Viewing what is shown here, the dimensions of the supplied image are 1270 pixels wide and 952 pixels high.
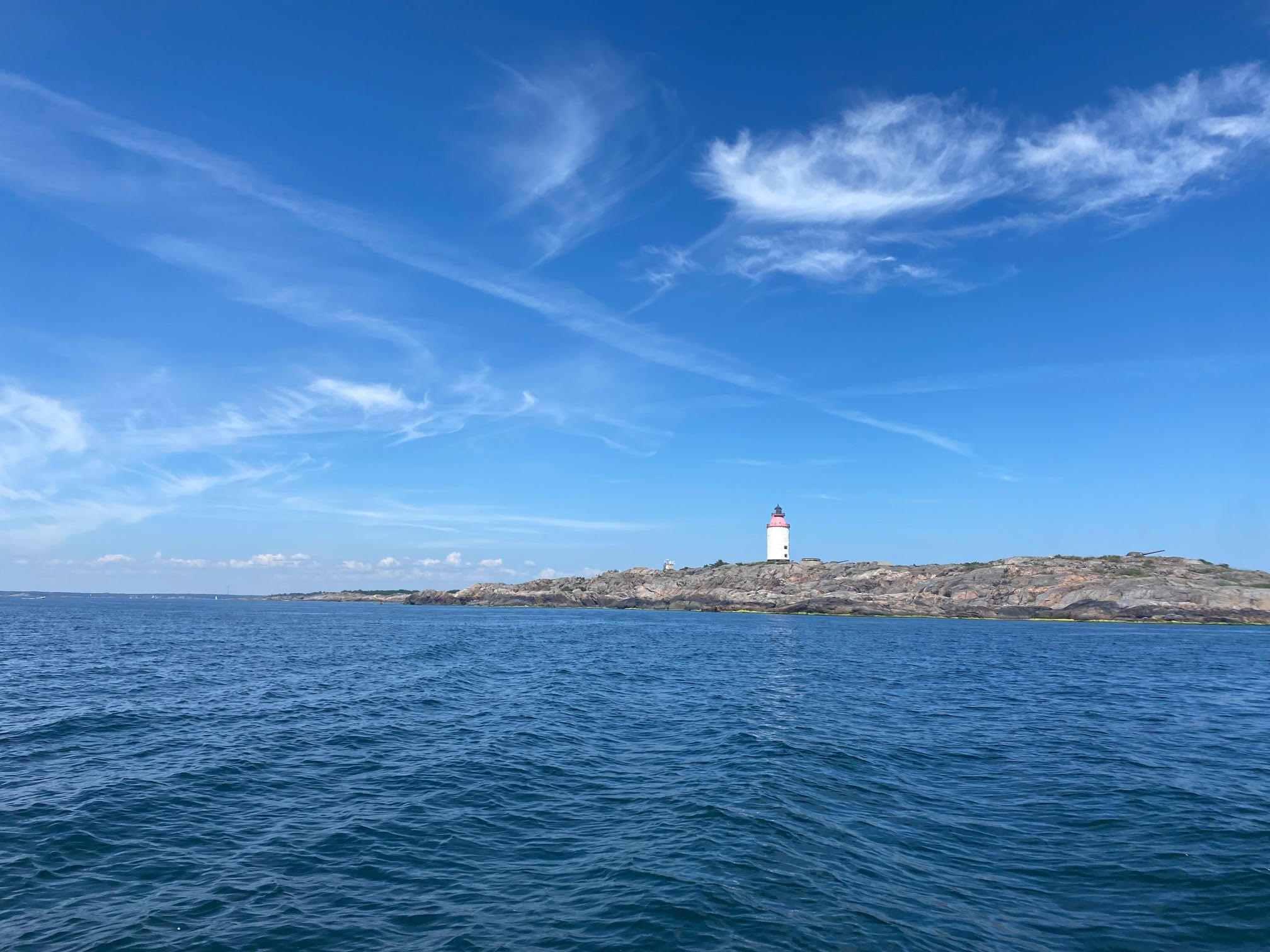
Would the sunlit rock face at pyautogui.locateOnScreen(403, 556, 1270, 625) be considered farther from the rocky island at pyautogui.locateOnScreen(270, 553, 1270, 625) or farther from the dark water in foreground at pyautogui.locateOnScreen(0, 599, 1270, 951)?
the dark water in foreground at pyautogui.locateOnScreen(0, 599, 1270, 951)

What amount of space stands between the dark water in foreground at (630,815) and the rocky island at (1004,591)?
343ft

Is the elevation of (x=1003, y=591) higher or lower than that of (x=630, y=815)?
higher

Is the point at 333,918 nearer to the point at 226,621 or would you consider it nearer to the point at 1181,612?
the point at 226,621

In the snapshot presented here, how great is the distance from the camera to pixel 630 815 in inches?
714

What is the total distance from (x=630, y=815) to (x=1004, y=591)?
15335 cm

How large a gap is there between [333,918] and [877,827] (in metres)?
12.8

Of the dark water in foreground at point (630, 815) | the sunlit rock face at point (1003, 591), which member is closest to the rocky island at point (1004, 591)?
the sunlit rock face at point (1003, 591)

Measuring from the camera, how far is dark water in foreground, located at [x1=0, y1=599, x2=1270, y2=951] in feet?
40.3

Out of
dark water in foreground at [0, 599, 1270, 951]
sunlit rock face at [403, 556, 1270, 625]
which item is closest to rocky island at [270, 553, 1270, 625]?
sunlit rock face at [403, 556, 1270, 625]

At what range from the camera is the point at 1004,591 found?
14712 centimetres

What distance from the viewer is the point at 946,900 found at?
43.2 ft

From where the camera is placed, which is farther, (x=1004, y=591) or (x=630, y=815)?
(x=1004, y=591)

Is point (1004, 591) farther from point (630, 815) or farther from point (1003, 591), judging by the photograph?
point (630, 815)

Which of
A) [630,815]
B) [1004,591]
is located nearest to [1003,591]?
[1004,591]
